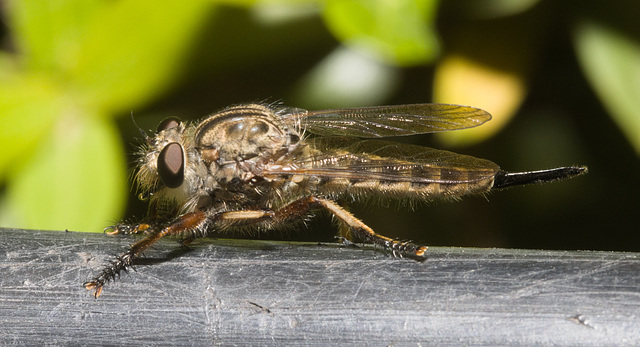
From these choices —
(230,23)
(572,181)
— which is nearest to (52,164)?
(230,23)

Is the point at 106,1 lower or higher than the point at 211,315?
higher

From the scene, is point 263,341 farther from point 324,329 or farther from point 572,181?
point 572,181

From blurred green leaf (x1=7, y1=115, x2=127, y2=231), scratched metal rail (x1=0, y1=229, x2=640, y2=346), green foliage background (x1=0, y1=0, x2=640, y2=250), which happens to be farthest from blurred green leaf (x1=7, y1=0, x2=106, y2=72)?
scratched metal rail (x1=0, y1=229, x2=640, y2=346)

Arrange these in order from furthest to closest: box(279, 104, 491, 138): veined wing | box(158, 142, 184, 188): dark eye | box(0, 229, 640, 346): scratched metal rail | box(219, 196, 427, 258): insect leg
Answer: box(279, 104, 491, 138): veined wing
box(158, 142, 184, 188): dark eye
box(219, 196, 427, 258): insect leg
box(0, 229, 640, 346): scratched metal rail

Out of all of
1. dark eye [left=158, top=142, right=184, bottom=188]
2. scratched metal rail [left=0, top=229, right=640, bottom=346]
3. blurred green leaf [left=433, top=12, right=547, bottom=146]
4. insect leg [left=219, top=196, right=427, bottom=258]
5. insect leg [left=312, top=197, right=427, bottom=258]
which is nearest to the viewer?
scratched metal rail [left=0, top=229, right=640, bottom=346]

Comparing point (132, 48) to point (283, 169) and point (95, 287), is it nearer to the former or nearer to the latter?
point (283, 169)

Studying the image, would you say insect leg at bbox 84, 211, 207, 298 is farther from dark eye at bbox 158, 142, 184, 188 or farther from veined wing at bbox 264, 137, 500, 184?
veined wing at bbox 264, 137, 500, 184
